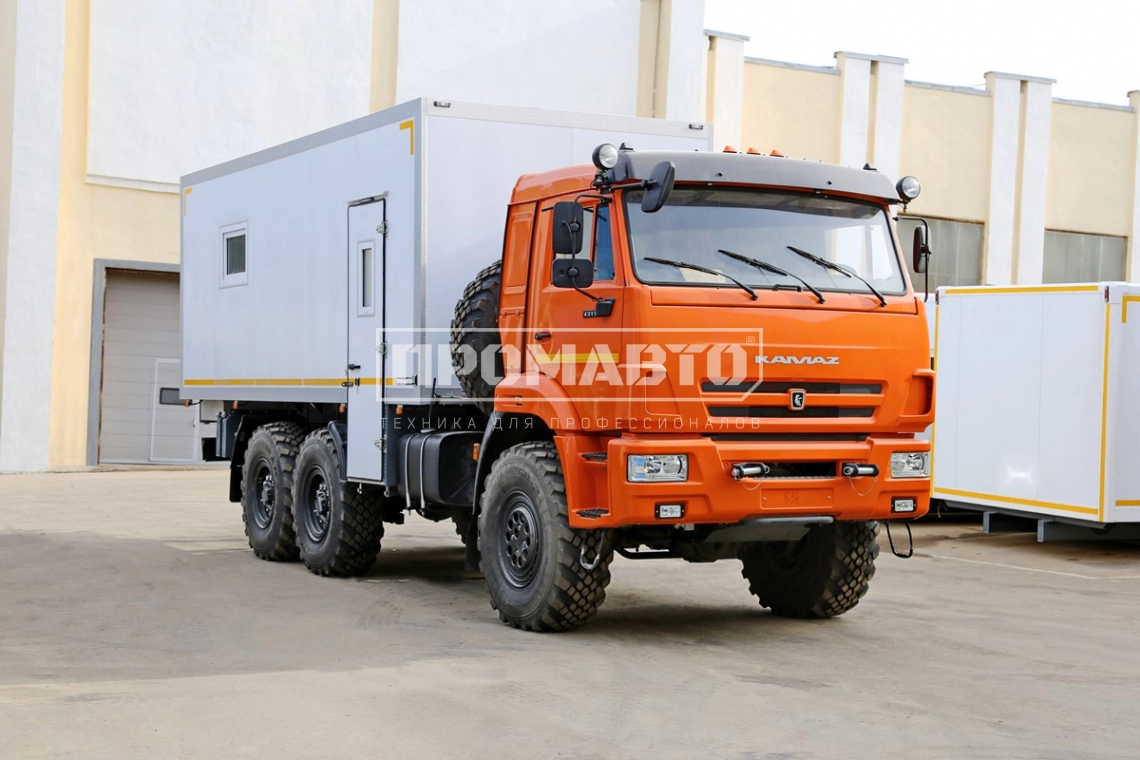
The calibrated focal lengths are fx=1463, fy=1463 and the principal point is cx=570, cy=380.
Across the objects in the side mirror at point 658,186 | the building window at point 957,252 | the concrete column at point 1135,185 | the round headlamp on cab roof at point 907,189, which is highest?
the concrete column at point 1135,185

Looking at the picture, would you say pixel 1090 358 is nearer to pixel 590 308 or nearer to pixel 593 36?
pixel 590 308

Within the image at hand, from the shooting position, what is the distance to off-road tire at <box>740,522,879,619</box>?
10.4 metres

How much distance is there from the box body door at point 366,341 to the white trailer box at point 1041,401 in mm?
7778

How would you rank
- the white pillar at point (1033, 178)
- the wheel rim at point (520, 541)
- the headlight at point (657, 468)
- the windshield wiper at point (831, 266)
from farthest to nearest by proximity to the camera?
the white pillar at point (1033, 178)
the wheel rim at point (520, 541)
the windshield wiper at point (831, 266)
the headlight at point (657, 468)

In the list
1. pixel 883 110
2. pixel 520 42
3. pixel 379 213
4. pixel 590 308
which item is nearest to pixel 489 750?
pixel 590 308

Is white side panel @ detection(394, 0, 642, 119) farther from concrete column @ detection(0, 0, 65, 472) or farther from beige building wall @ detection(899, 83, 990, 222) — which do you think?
concrete column @ detection(0, 0, 65, 472)

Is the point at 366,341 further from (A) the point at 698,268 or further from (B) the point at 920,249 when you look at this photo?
(B) the point at 920,249

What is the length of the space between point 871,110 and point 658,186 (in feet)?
80.9

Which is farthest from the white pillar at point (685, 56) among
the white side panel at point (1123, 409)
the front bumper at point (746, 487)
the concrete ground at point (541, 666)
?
the front bumper at point (746, 487)

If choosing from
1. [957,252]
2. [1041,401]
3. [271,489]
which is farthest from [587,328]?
[957,252]

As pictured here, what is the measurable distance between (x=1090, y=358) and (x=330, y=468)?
8.01m

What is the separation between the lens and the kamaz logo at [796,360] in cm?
898

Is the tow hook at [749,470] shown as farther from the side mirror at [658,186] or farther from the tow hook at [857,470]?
the side mirror at [658,186]

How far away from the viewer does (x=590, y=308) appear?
916cm
